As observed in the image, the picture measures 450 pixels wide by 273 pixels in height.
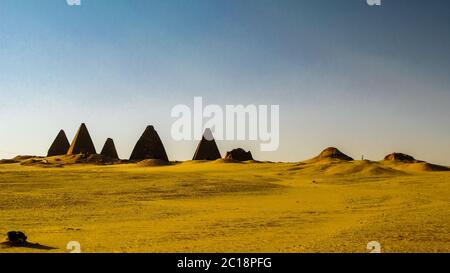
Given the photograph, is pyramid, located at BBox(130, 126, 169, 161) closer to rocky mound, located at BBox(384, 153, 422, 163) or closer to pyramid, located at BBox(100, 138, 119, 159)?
pyramid, located at BBox(100, 138, 119, 159)

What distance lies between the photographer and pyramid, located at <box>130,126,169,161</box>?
191 ft

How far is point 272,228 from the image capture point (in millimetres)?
10391

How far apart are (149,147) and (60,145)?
1816 cm

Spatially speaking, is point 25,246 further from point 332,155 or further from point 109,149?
point 109,149

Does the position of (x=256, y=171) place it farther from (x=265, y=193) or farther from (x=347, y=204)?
(x=347, y=204)

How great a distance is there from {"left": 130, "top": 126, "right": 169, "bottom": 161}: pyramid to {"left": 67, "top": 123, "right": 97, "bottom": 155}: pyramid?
7.23m

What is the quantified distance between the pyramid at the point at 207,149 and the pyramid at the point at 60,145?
2285 cm

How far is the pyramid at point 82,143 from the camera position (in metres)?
60.1

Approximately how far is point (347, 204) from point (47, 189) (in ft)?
45.5

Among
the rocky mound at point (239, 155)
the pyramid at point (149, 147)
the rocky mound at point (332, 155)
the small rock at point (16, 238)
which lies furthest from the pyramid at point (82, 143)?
the small rock at point (16, 238)

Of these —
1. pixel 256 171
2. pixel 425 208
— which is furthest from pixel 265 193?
pixel 256 171

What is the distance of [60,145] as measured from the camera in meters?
67.4

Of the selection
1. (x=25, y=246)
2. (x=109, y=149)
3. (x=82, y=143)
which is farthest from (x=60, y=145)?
(x=25, y=246)

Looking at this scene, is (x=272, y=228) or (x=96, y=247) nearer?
(x=96, y=247)
